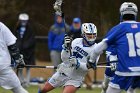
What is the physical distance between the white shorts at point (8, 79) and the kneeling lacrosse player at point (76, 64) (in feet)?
2.72

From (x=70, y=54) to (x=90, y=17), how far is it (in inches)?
400

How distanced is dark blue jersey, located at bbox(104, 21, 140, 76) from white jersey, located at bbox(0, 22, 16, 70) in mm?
2124

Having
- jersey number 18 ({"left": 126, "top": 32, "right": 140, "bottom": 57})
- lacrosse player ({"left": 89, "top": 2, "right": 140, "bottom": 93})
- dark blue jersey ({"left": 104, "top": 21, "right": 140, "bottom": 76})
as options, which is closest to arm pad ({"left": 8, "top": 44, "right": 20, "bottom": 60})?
lacrosse player ({"left": 89, "top": 2, "right": 140, "bottom": 93})

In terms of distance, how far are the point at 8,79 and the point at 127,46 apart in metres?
2.44

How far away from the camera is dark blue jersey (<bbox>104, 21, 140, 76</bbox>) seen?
11.4 metres

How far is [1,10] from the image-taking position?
78.2 ft

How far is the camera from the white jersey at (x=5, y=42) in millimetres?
12828

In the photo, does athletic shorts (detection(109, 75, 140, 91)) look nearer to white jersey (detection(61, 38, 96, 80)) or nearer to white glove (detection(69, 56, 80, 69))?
white glove (detection(69, 56, 80, 69))

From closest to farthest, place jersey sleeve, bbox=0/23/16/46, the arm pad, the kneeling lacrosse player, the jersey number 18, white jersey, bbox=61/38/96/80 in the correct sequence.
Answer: the jersey number 18
jersey sleeve, bbox=0/23/16/46
the arm pad
the kneeling lacrosse player
white jersey, bbox=61/38/96/80

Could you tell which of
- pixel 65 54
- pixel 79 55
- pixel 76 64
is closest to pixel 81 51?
pixel 79 55

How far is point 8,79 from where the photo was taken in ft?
42.4

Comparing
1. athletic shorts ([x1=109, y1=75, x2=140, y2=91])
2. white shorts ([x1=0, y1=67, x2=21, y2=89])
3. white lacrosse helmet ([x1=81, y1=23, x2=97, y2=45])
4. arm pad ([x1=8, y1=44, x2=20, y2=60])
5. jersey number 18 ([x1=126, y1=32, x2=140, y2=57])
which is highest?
jersey number 18 ([x1=126, y1=32, x2=140, y2=57])

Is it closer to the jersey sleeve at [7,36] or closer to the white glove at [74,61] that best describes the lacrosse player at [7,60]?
the jersey sleeve at [7,36]

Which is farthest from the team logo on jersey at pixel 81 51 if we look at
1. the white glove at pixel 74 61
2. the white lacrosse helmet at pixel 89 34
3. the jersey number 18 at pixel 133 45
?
the jersey number 18 at pixel 133 45
